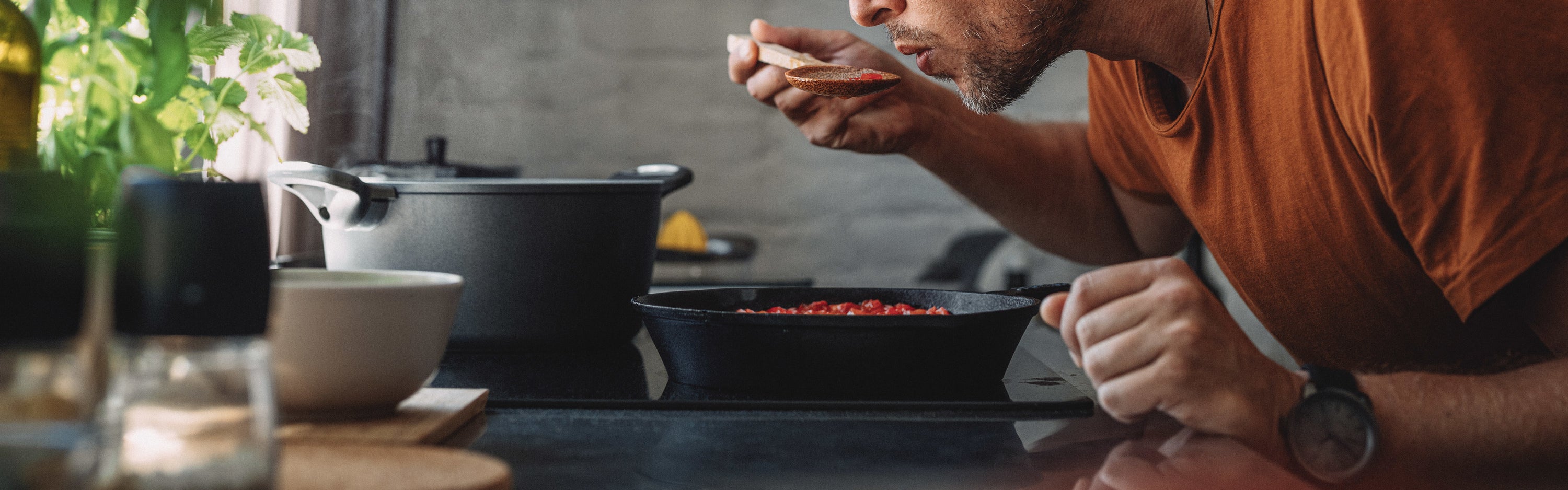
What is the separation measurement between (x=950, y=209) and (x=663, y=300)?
2.30 metres

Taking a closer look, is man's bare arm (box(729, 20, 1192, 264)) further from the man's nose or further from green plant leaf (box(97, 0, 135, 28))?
green plant leaf (box(97, 0, 135, 28))

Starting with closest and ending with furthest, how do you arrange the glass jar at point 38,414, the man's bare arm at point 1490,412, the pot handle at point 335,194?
the glass jar at point 38,414
the man's bare arm at point 1490,412
the pot handle at point 335,194

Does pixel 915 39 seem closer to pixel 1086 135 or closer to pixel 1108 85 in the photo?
pixel 1108 85

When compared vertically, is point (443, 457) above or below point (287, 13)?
below

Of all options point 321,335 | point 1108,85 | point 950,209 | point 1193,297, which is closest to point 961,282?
point 950,209

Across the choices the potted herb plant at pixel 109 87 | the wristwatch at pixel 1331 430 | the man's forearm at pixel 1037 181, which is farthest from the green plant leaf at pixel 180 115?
the man's forearm at pixel 1037 181

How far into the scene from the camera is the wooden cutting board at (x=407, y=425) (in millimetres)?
468

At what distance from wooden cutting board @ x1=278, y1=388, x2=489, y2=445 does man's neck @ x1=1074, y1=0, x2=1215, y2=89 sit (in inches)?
28.7

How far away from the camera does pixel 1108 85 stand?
1.28 metres

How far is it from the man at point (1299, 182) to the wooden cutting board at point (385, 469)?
11.8 inches

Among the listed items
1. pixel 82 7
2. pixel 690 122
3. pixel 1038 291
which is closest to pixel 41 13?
pixel 82 7

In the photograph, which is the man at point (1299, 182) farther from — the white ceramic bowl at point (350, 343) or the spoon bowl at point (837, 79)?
the white ceramic bowl at point (350, 343)

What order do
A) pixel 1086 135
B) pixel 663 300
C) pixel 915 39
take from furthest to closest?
pixel 1086 135 < pixel 915 39 < pixel 663 300

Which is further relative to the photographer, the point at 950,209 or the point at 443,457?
the point at 950,209
